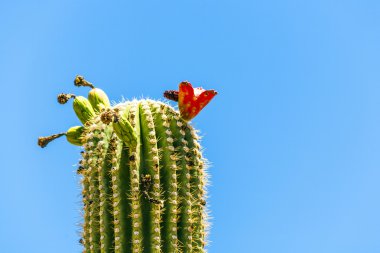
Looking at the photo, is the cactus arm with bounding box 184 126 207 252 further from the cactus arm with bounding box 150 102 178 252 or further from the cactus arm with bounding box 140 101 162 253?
the cactus arm with bounding box 140 101 162 253

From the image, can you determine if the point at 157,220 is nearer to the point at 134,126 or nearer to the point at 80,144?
the point at 134,126

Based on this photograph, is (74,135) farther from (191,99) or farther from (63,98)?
(191,99)

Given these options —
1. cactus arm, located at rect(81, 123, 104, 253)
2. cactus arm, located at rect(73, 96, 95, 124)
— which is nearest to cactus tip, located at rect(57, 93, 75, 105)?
cactus arm, located at rect(73, 96, 95, 124)

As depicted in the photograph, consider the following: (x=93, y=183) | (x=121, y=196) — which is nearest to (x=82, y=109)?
(x=93, y=183)

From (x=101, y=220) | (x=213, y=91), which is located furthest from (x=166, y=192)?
(x=213, y=91)

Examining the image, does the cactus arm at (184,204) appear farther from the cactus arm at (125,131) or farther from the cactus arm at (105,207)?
the cactus arm at (105,207)

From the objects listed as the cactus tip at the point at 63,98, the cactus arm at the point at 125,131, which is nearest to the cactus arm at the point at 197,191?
the cactus arm at the point at 125,131
